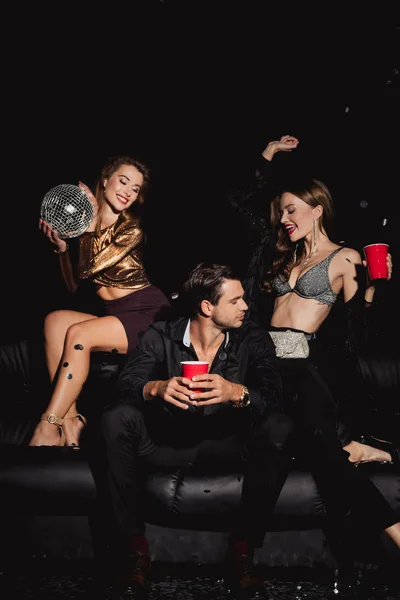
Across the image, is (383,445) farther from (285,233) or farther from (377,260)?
(285,233)

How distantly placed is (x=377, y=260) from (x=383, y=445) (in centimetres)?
88

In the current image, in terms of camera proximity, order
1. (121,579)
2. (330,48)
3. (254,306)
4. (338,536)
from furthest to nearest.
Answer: (330,48) → (254,306) → (338,536) → (121,579)

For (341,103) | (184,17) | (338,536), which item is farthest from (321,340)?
(184,17)

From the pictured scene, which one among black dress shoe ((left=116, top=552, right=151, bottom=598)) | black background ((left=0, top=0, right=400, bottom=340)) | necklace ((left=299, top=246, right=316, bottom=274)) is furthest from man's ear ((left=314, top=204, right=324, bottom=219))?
black dress shoe ((left=116, top=552, right=151, bottom=598))

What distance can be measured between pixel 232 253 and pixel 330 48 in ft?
4.86

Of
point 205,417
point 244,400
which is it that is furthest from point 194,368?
point 205,417

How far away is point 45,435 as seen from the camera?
3154 millimetres

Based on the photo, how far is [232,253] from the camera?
15.5 feet

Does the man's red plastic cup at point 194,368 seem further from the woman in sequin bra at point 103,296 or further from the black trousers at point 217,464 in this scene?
the woman in sequin bra at point 103,296

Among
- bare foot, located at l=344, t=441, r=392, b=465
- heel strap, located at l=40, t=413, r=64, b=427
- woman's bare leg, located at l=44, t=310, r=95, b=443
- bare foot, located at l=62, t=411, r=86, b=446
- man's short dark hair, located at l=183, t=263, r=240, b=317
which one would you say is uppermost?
man's short dark hair, located at l=183, t=263, r=240, b=317

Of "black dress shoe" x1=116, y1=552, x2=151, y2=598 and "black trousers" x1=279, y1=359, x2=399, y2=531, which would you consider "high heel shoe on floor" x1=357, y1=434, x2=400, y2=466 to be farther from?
"black dress shoe" x1=116, y1=552, x2=151, y2=598

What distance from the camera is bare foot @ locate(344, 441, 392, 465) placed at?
124 inches

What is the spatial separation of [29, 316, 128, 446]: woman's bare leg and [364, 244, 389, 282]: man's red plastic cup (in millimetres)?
1280

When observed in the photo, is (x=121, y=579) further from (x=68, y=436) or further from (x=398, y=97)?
(x=398, y=97)
